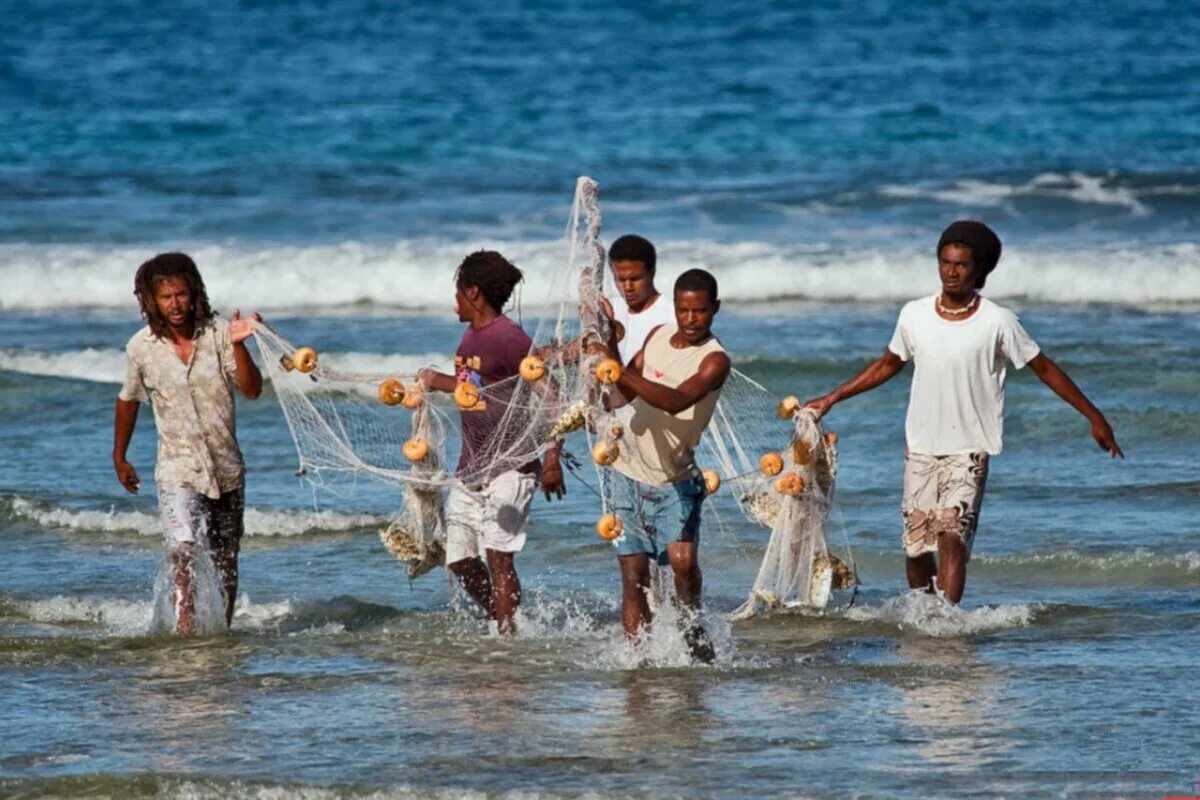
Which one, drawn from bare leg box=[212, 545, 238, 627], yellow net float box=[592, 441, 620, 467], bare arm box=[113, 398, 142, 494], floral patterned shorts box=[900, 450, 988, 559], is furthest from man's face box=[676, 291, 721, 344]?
bare arm box=[113, 398, 142, 494]

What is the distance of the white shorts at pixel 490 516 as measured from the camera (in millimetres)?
7492

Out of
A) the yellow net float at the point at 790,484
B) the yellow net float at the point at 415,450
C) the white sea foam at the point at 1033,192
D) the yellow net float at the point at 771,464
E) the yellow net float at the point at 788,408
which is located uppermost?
the white sea foam at the point at 1033,192

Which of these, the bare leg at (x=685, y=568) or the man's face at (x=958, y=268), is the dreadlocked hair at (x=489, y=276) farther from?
the man's face at (x=958, y=268)

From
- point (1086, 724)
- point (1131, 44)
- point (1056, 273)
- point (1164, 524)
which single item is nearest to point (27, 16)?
point (1131, 44)

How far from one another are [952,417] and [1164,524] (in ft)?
8.59

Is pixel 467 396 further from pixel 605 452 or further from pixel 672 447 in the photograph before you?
pixel 672 447

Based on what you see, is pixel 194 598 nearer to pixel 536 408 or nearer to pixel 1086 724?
pixel 536 408

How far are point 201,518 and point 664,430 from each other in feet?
6.07

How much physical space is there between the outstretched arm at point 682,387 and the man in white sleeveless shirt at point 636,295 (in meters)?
0.53

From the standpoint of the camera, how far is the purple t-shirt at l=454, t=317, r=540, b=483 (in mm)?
7348

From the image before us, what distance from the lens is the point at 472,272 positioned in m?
7.38

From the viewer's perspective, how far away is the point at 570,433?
7684 millimetres

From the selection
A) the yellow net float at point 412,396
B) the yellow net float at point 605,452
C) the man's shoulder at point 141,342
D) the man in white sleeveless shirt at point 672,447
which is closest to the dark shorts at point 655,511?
the man in white sleeveless shirt at point 672,447

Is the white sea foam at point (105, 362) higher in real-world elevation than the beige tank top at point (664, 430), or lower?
higher
